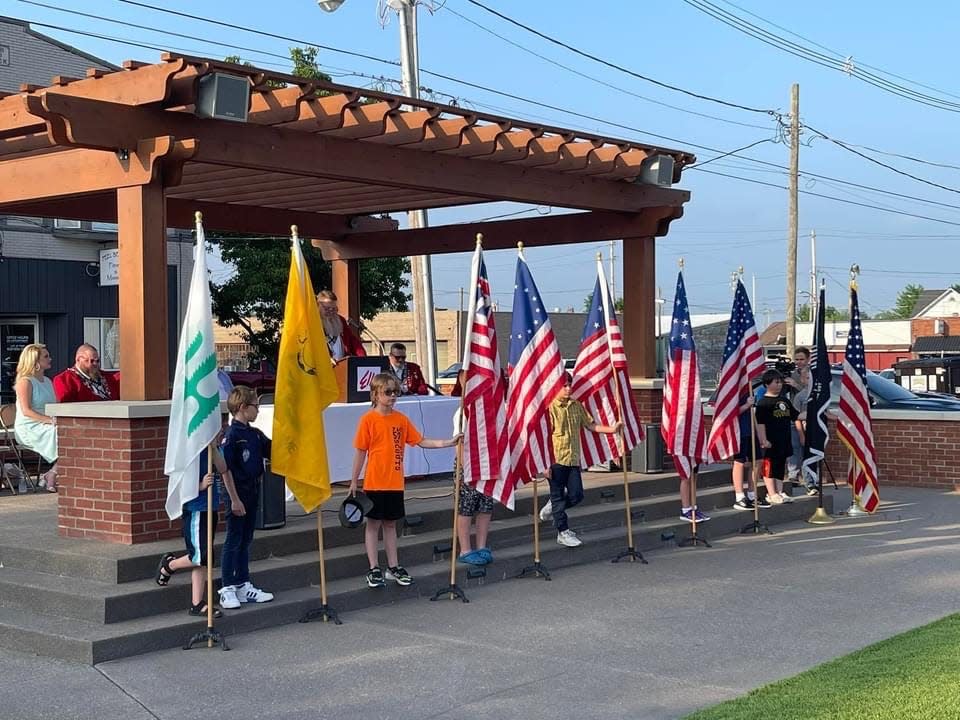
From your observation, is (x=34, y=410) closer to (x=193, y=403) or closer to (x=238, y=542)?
(x=238, y=542)

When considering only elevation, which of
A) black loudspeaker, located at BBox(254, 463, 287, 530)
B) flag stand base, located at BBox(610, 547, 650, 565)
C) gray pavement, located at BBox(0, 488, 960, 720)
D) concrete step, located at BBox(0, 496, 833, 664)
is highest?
black loudspeaker, located at BBox(254, 463, 287, 530)

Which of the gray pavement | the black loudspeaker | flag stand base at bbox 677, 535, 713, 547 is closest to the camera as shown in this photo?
the gray pavement

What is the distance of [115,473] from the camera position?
32.4 ft

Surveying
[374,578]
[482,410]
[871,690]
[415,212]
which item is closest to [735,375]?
[482,410]

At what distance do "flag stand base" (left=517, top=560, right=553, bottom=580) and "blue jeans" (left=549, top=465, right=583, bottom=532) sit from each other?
84 cm

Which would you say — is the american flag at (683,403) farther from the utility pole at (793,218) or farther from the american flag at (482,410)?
the utility pole at (793,218)

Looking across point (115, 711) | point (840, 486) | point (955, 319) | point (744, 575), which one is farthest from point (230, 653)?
point (955, 319)

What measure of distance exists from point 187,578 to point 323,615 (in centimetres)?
107

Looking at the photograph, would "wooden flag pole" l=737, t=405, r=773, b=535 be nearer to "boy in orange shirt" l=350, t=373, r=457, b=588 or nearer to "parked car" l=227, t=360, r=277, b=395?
"boy in orange shirt" l=350, t=373, r=457, b=588

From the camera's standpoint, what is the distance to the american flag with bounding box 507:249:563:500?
11.4 meters

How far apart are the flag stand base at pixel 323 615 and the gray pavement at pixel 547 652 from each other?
14cm

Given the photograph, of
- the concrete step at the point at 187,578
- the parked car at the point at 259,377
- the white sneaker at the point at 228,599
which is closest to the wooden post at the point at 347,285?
the concrete step at the point at 187,578

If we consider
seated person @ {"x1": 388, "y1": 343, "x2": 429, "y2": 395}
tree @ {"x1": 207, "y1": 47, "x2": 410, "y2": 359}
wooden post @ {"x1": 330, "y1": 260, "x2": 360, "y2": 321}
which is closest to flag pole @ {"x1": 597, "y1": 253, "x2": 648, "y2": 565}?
seated person @ {"x1": 388, "y1": 343, "x2": 429, "y2": 395}

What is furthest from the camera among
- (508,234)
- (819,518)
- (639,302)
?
(508,234)
